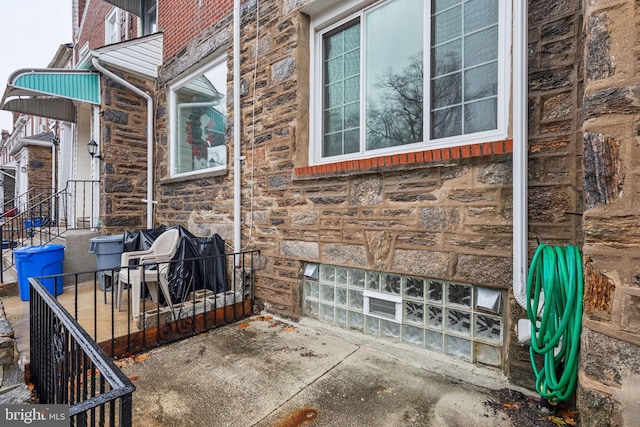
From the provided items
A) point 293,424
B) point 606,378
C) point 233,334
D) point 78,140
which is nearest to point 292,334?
point 233,334

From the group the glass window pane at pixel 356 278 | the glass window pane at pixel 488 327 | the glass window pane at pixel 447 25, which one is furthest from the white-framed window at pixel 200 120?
the glass window pane at pixel 488 327

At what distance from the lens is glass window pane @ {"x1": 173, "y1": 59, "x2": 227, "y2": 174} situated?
4863 mm

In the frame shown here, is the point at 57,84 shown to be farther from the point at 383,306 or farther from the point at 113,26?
the point at 383,306

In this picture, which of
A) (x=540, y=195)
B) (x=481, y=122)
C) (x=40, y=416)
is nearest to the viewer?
(x=40, y=416)

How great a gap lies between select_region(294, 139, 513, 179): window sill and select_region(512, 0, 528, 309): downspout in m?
0.12

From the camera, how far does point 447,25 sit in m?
2.66

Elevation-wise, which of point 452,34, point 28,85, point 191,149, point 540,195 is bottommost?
point 540,195

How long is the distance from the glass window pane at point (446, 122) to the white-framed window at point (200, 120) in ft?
9.94

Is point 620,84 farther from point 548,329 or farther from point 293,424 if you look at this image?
point 293,424

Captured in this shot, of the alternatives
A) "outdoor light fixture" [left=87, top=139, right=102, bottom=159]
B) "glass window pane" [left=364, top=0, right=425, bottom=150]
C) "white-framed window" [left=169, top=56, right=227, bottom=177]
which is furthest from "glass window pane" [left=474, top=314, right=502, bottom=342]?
"outdoor light fixture" [left=87, top=139, right=102, bottom=159]

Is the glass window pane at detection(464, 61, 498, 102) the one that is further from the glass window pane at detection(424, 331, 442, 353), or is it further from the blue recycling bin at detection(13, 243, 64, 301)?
the blue recycling bin at detection(13, 243, 64, 301)

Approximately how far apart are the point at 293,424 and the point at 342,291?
1484mm

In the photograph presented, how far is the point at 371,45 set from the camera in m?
3.14

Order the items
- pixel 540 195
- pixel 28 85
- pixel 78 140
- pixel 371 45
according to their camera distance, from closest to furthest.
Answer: pixel 540 195, pixel 371 45, pixel 28 85, pixel 78 140
